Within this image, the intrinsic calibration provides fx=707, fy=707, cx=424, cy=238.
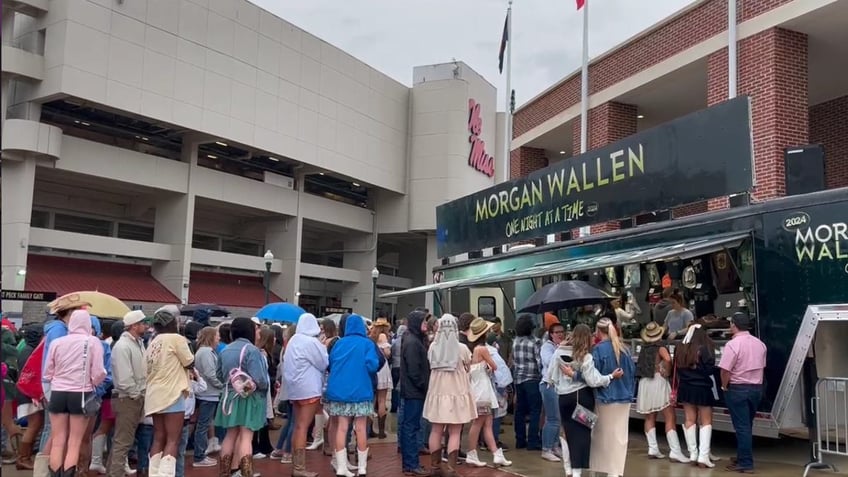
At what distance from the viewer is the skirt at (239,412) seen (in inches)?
288

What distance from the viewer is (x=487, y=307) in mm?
16156

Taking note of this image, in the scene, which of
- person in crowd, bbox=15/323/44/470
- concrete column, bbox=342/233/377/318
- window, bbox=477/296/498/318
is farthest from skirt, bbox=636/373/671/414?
concrete column, bbox=342/233/377/318

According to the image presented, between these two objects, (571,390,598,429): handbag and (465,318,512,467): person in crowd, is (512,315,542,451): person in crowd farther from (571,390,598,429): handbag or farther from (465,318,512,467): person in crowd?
(571,390,598,429): handbag

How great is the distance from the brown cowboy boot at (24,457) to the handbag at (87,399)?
2.03 m

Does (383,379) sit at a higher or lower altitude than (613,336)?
lower

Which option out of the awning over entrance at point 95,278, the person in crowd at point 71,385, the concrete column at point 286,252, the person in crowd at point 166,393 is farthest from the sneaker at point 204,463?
the concrete column at point 286,252

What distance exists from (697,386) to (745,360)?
2.36 ft

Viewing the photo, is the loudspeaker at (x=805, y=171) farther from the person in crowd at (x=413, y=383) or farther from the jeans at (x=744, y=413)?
the person in crowd at (x=413, y=383)

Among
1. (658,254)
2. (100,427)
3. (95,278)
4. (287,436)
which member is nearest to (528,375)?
(658,254)

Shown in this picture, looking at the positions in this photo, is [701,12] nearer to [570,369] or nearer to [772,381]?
[772,381]

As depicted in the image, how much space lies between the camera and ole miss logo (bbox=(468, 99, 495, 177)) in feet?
142

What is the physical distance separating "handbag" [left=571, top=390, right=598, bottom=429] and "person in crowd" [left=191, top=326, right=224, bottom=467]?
385cm

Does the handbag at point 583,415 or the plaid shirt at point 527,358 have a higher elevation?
the plaid shirt at point 527,358

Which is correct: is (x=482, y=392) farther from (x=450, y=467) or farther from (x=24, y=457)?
(x=24, y=457)
